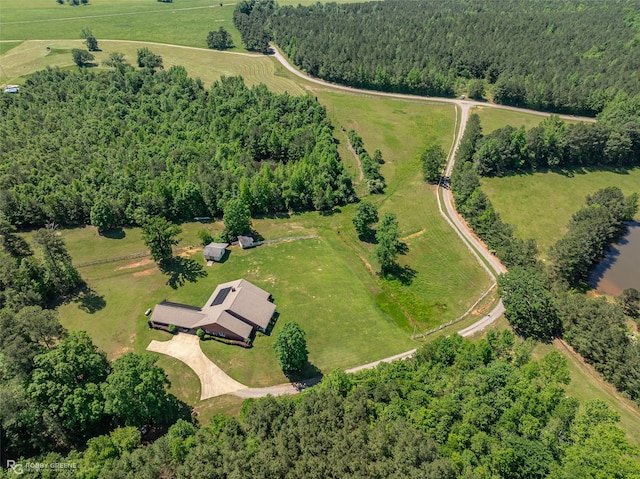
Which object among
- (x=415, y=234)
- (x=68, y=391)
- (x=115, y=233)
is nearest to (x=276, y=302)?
(x=68, y=391)

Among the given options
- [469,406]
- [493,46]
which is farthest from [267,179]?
[493,46]

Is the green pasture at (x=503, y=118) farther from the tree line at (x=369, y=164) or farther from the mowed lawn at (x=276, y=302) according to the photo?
the mowed lawn at (x=276, y=302)

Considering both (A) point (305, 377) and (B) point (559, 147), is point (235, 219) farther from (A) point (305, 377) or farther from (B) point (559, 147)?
(B) point (559, 147)

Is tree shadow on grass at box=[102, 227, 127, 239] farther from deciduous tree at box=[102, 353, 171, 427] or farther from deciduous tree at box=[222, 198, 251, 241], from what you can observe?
deciduous tree at box=[102, 353, 171, 427]

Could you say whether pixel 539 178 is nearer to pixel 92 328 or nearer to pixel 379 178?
pixel 379 178

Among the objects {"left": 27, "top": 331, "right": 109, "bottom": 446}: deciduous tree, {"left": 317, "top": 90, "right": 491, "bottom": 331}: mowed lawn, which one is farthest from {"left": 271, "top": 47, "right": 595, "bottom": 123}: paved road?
{"left": 27, "top": 331, "right": 109, "bottom": 446}: deciduous tree

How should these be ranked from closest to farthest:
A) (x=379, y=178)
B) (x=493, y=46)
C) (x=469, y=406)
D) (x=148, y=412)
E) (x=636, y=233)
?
1. (x=469, y=406)
2. (x=148, y=412)
3. (x=636, y=233)
4. (x=379, y=178)
5. (x=493, y=46)
